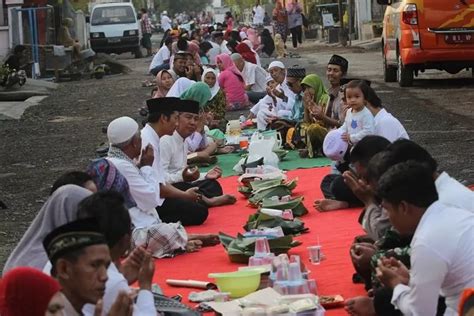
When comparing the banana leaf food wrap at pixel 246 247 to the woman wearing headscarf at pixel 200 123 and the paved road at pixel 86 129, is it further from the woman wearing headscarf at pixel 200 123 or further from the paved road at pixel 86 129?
the woman wearing headscarf at pixel 200 123

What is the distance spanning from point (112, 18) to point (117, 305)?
39.0 m

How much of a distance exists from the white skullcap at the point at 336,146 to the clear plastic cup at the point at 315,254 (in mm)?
2500

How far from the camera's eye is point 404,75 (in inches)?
834

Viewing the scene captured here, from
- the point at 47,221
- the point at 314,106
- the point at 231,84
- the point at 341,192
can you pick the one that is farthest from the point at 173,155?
the point at 231,84

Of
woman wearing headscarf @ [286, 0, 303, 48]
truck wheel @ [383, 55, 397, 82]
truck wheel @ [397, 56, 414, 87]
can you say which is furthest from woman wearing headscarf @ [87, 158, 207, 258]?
woman wearing headscarf @ [286, 0, 303, 48]

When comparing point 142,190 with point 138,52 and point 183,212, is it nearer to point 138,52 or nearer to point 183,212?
point 183,212

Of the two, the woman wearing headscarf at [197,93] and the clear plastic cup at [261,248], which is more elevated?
the woman wearing headscarf at [197,93]

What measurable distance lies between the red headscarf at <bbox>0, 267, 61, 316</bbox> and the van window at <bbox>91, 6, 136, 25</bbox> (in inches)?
1508

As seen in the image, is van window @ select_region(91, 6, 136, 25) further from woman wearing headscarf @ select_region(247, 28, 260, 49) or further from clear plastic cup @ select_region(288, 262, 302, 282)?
clear plastic cup @ select_region(288, 262, 302, 282)

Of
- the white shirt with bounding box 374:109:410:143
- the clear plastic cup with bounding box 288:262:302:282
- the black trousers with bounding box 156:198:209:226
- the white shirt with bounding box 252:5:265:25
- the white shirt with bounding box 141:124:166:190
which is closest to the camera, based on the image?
the clear plastic cup with bounding box 288:262:302:282

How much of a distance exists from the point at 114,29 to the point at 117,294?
1494 inches

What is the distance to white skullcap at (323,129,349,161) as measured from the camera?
10398 millimetres

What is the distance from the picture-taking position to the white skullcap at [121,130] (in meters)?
7.79

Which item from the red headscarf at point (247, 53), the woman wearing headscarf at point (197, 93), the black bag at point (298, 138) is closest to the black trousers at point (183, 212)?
the woman wearing headscarf at point (197, 93)
